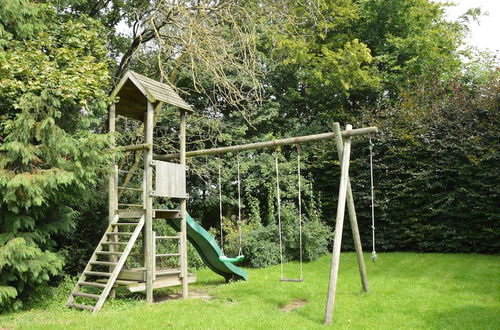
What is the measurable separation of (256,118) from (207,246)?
765cm

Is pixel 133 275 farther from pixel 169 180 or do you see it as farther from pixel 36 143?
pixel 36 143

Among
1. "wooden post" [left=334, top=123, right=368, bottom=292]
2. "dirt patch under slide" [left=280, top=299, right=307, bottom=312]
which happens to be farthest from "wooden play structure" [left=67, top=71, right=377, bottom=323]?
"dirt patch under slide" [left=280, top=299, right=307, bottom=312]

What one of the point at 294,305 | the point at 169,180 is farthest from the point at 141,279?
the point at 294,305

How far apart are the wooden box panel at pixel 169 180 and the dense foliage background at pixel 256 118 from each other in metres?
0.96

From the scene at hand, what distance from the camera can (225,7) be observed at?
1008cm

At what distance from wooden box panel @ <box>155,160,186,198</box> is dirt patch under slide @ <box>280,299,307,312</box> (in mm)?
2770

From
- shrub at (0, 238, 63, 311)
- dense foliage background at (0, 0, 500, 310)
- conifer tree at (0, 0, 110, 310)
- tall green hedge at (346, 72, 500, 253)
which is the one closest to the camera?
shrub at (0, 238, 63, 311)

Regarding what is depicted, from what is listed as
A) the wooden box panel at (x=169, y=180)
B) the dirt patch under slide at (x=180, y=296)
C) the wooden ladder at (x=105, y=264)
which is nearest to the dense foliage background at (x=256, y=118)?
the wooden ladder at (x=105, y=264)

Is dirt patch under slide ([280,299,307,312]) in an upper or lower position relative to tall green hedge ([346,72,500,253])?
lower

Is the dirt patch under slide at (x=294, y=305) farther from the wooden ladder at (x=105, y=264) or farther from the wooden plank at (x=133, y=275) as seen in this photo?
the wooden ladder at (x=105, y=264)

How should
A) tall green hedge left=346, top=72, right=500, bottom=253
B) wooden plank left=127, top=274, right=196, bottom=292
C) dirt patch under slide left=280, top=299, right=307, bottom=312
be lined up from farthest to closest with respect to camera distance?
1. tall green hedge left=346, top=72, right=500, bottom=253
2. wooden plank left=127, top=274, right=196, bottom=292
3. dirt patch under slide left=280, top=299, right=307, bottom=312

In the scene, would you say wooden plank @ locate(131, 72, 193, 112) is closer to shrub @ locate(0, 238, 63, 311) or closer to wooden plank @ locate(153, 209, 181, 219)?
wooden plank @ locate(153, 209, 181, 219)

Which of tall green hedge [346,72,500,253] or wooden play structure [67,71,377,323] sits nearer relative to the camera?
wooden play structure [67,71,377,323]

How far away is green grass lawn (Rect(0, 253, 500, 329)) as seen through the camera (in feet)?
19.7
